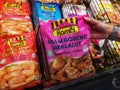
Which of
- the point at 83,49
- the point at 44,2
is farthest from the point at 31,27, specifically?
the point at 83,49

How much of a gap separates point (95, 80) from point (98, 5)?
0.65m

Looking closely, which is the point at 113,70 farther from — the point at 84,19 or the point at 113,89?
the point at 84,19

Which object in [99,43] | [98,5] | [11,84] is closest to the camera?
[11,84]

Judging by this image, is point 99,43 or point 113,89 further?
point 99,43

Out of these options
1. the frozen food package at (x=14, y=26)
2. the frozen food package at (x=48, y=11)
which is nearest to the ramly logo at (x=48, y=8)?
the frozen food package at (x=48, y=11)

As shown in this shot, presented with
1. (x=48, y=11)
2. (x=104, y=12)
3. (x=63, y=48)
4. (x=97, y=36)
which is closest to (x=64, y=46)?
(x=63, y=48)

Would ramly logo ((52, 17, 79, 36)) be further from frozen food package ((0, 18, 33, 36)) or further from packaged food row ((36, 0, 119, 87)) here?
frozen food package ((0, 18, 33, 36))

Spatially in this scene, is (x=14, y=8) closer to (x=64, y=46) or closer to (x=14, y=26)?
(x=14, y=26)

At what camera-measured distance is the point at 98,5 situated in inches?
76.6

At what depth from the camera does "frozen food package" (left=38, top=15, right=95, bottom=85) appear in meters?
1.54

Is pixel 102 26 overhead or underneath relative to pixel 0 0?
underneath

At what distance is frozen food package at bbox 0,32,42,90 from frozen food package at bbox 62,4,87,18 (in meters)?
0.36

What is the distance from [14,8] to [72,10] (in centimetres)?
39

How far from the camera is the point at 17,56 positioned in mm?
1532
